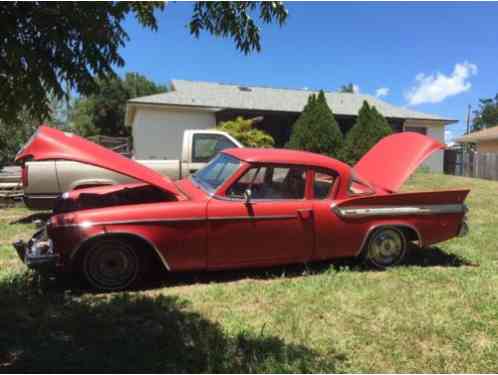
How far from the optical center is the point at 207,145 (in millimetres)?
8234

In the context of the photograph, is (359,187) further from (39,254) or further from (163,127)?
(163,127)

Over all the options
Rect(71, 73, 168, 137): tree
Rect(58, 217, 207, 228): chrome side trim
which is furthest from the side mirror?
Rect(71, 73, 168, 137): tree

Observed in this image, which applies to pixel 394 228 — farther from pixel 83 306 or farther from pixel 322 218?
pixel 83 306

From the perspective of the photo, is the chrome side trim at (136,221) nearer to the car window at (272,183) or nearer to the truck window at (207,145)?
the car window at (272,183)

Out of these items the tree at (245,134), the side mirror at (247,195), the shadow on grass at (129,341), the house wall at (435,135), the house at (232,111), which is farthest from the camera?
the house wall at (435,135)

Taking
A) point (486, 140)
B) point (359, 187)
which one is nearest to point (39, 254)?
point (359, 187)

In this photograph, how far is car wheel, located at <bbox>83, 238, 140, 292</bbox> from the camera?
4.00 m

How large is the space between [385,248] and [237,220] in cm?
203

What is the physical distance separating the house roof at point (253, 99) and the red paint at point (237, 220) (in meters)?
13.9

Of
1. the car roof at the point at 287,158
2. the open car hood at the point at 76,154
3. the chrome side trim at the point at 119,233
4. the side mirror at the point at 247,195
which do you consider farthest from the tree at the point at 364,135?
the chrome side trim at the point at 119,233

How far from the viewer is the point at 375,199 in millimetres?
4719

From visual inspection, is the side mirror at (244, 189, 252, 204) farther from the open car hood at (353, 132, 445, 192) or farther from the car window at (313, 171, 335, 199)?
the open car hood at (353, 132, 445, 192)

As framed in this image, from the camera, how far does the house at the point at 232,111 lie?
18.1 meters

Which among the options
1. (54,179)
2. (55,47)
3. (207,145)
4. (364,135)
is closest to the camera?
(55,47)
